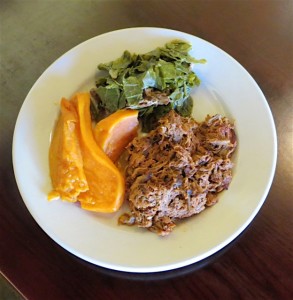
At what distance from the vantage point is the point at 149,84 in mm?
1560

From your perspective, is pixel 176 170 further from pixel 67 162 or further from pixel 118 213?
pixel 67 162

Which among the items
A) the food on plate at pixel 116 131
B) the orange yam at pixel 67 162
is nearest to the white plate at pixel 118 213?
the orange yam at pixel 67 162

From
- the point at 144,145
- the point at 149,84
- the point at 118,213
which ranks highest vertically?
the point at 149,84

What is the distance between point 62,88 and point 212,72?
595 mm

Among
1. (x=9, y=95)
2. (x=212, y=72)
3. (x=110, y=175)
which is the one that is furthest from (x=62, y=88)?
(x=212, y=72)

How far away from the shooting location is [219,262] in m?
1.36

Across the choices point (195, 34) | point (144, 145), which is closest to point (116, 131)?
point (144, 145)

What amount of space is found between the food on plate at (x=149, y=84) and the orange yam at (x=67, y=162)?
15 cm

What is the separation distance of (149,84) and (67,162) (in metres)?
0.42

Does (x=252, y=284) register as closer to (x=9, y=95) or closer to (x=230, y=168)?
(x=230, y=168)

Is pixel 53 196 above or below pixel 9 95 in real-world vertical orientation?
below

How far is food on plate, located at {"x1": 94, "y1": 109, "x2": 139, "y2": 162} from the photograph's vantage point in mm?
1502

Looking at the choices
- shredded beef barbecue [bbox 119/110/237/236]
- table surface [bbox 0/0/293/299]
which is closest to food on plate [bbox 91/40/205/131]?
shredded beef barbecue [bbox 119/110/237/236]

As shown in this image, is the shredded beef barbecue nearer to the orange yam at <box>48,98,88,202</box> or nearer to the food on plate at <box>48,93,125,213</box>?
the food on plate at <box>48,93,125,213</box>
